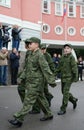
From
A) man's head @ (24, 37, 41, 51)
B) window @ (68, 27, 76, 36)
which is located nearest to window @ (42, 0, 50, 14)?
window @ (68, 27, 76, 36)

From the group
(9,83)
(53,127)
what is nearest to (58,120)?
(53,127)

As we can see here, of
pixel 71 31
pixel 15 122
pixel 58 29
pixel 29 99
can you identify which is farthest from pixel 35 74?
pixel 71 31

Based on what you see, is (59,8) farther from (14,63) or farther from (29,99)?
(29,99)

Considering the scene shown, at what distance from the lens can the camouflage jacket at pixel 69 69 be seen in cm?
1091

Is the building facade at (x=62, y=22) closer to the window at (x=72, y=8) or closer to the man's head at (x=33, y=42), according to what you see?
the window at (x=72, y=8)

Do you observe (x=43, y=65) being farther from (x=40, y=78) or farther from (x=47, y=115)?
(x=47, y=115)

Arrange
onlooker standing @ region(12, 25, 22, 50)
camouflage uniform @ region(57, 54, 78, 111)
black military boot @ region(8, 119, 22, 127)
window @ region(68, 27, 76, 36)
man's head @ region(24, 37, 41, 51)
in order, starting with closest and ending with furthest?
black military boot @ region(8, 119, 22, 127) < man's head @ region(24, 37, 41, 51) < camouflage uniform @ region(57, 54, 78, 111) < onlooker standing @ region(12, 25, 22, 50) < window @ region(68, 27, 76, 36)

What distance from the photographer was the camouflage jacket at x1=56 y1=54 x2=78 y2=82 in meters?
10.9

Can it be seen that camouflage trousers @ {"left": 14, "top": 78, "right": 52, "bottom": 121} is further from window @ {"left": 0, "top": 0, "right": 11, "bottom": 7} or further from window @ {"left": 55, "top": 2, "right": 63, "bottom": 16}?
window @ {"left": 55, "top": 2, "right": 63, "bottom": 16}

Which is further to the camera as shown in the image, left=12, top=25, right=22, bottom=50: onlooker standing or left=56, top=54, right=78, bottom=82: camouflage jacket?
left=12, top=25, right=22, bottom=50: onlooker standing

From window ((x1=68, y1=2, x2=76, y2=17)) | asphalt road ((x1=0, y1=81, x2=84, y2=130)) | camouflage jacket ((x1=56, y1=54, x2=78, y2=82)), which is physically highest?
window ((x1=68, y1=2, x2=76, y2=17))

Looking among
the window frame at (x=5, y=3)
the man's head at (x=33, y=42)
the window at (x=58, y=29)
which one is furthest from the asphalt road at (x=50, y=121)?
the window at (x=58, y=29)

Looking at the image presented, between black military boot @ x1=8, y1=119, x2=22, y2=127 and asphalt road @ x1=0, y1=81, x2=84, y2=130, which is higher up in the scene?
black military boot @ x1=8, y1=119, x2=22, y2=127

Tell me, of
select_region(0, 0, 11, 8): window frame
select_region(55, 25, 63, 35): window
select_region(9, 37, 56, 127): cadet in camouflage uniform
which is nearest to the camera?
select_region(9, 37, 56, 127): cadet in camouflage uniform
